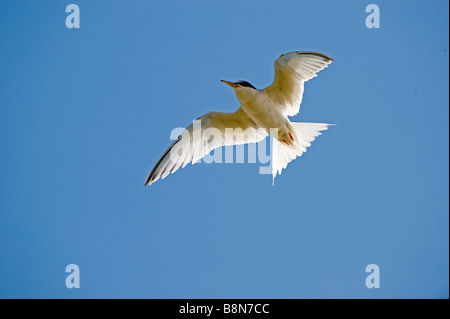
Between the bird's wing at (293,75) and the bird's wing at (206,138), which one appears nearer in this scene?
the bird's wing at (293,75)

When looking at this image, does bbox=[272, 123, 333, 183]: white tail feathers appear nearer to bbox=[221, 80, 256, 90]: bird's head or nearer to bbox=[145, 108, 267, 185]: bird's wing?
bbox=[145, 108, 267, 185]: bird's wing

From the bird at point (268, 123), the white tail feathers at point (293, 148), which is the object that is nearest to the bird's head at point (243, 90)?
the bird at point (268, 123)

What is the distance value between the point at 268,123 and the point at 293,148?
0.68 m

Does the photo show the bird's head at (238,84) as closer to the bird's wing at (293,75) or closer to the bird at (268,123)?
the bird at (268,123)

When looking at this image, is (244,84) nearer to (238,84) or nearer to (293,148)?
(238,84)

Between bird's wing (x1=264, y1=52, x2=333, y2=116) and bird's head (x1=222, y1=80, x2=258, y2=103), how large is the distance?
398mm

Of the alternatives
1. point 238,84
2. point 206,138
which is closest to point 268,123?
point 238,84

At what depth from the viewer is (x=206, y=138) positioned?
22.4ft

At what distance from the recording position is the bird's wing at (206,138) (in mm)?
6422

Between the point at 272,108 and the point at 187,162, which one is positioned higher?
the point at 272,108
